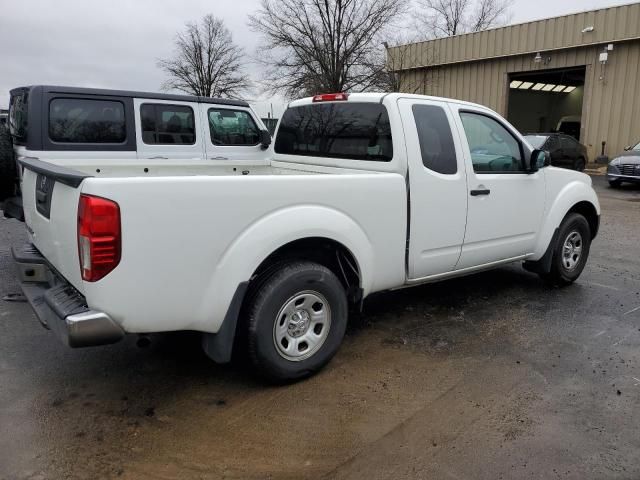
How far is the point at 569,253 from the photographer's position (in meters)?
5.68

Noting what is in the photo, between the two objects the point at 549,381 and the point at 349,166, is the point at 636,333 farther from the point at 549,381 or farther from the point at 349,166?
the point at 349,166

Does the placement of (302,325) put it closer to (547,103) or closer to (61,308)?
(61,308)

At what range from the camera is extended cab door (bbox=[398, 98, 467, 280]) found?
13.2 feet

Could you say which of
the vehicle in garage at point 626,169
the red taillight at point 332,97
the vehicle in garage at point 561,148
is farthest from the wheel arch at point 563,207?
the vehicle in garage at point 561,148

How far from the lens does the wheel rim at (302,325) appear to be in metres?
3.36

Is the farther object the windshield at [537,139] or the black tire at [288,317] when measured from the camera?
the windshield at [537,139]

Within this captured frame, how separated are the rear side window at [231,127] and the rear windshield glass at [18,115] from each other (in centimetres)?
225

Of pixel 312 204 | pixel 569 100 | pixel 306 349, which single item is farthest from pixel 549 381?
pixel 569 100

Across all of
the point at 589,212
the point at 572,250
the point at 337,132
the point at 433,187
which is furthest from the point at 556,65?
the point at 433,187

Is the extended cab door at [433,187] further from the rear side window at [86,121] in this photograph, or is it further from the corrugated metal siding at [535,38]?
the corrugated metal siding at [535,38]

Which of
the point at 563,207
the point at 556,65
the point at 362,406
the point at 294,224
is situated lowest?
the point at 362,406

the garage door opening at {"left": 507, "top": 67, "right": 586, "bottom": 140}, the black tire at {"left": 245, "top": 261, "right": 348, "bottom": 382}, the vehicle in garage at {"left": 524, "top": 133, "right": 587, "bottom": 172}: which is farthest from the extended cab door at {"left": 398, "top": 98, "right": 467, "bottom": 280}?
the garage door opening at {"left": 507, "top": 67, "right": 586, "bottom": 140}

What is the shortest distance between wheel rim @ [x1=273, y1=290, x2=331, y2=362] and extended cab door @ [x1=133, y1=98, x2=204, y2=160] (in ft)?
12.8

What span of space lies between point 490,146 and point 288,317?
255 centimetres
